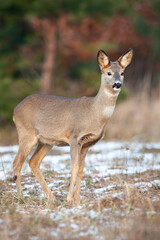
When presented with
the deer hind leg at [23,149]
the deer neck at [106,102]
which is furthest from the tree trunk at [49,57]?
the deer neck at [106,102]

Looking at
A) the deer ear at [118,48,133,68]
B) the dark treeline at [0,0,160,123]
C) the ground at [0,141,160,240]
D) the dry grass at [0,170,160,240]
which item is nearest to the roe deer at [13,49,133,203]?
the deer ear at [118,48,133,68]

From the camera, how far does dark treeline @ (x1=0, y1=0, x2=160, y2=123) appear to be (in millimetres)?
13617

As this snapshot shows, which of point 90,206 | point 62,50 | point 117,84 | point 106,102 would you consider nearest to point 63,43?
point 62,50

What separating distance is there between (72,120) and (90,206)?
4.37ft

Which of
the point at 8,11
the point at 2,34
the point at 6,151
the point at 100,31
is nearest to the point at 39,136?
the point at 6,151

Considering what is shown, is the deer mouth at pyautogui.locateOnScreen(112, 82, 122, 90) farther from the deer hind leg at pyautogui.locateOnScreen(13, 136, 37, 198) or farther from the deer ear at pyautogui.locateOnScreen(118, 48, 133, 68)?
the deer hind leg at pyautogui.locateOnScreen(13, 136, 37, 198)

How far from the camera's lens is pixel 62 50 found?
17.4 metres

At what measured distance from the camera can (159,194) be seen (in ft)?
18.4

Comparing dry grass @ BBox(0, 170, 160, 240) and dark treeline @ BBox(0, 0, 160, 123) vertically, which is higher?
dark treeline @ BBox(0, 0, 160, 123)

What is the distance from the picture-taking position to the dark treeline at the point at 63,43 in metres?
13.6

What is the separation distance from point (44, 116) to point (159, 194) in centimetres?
191

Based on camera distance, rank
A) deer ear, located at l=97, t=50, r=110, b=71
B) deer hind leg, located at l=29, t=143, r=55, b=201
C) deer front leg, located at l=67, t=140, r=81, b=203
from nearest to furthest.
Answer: deer front leg, located at l=67, t=140, r=81, b=203 → deer ear, located at l=97, t=50, r=110, b=71 → deer hind leg, located at l=29, t=143, r=55, b=201

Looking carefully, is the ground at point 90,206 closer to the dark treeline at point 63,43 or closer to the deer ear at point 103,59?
the deer ear at point 103,59

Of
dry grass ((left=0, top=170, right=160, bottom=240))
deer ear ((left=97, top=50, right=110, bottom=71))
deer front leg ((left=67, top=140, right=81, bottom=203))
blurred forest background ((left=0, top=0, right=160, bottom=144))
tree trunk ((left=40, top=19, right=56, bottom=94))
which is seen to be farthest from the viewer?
tree trunk ((left=40, top=19, right=56, bottom=94))
